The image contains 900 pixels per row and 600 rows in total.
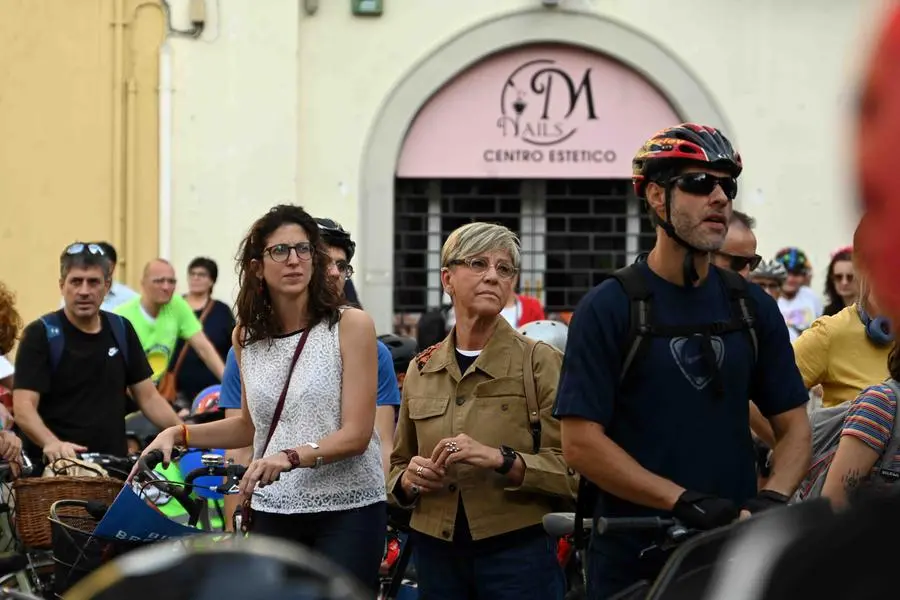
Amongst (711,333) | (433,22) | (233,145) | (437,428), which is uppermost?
(433,22)

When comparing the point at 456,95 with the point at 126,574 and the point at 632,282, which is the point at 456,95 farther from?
the point at 126,574

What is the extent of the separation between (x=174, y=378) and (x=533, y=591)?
782 centimetres

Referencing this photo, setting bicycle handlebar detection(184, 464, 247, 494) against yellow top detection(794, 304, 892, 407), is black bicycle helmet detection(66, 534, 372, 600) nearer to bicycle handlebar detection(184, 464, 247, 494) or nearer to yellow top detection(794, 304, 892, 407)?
bicycle handlebar detection(184, 464, 247, 494)

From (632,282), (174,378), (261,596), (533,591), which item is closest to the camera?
(261,596)

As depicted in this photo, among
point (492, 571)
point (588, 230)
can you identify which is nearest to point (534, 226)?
point (588, 230)

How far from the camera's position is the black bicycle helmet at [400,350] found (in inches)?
306

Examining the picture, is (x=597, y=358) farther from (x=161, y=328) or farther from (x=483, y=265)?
(x=161, y=328)

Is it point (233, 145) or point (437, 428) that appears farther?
point (233, 145)

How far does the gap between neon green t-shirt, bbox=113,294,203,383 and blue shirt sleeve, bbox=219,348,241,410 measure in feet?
→ 16.5

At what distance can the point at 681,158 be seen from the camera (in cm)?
438

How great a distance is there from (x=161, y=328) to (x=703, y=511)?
802 centimetres

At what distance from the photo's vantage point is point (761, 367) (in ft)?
14.6

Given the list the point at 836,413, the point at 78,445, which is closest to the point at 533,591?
the point at 836,413

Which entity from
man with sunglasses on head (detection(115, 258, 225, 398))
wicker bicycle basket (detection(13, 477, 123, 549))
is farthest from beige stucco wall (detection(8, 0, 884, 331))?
wicker bicycle basket (detection(13, 477, 123, 549))
